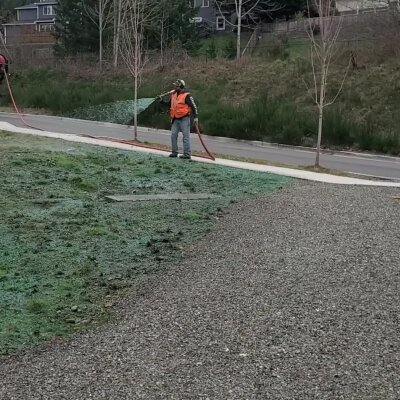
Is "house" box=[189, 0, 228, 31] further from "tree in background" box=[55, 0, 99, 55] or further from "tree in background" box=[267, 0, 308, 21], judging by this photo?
"tree in background" box=[55, 0, 99, 55]

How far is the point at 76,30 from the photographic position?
1913 inches

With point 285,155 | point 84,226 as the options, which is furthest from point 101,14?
point 84,226

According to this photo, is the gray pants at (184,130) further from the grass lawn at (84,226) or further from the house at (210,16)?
the house at (210,16)

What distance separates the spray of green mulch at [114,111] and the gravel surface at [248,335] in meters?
23.9

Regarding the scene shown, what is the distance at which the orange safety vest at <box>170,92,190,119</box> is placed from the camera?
13859mm

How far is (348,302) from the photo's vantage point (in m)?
5.20

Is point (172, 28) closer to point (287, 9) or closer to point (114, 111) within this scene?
point (287, 9)

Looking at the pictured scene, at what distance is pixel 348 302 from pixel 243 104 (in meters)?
24.0

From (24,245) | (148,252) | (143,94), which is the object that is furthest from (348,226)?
(143,94)

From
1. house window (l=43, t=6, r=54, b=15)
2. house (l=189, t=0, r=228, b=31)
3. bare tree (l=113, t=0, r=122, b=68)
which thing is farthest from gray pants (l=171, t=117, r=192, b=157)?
house window (l=43, t=6, r=54, b=15)

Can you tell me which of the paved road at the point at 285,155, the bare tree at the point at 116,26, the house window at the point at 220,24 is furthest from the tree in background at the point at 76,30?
the paved road at the point at 285,155

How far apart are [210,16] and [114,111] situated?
38.4 meters

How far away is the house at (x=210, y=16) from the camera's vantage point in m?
62.2

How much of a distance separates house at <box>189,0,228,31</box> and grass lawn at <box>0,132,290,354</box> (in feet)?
167
